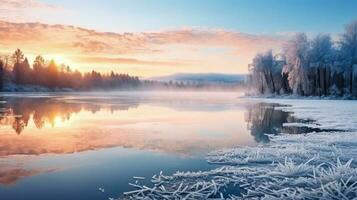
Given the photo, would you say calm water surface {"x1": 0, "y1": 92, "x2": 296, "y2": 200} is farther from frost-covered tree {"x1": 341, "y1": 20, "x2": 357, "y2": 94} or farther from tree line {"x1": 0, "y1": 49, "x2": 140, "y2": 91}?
tree line {"x1": 0, "y1": 49, "x2": 140, "y2": 91}

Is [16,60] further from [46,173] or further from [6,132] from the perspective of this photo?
[46,173]

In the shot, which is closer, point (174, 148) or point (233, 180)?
point (233, 180)

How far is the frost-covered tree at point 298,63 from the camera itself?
213ft

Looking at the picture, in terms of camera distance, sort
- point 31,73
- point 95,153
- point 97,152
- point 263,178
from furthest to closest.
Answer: point 31,73
point 97,152
point 95,153
point 263,178

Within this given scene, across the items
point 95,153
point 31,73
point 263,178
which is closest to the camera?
point 263,178

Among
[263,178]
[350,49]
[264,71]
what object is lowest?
[263,178]

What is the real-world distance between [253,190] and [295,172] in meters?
1.90

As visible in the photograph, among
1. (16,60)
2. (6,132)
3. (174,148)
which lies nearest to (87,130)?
(6,132)

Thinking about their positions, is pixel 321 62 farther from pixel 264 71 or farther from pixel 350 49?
pixel 264 71

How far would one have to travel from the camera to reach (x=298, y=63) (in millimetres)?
65125

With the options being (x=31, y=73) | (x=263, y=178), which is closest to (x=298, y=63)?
(x=263, y=178)

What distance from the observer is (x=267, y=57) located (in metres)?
83.0

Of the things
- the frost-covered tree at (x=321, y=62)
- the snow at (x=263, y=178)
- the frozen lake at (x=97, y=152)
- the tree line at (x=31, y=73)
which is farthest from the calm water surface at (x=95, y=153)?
the tree line at (x=31, y=73)

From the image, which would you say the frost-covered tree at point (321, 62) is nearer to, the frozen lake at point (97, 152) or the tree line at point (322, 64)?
the tree line at point (322, 64)
